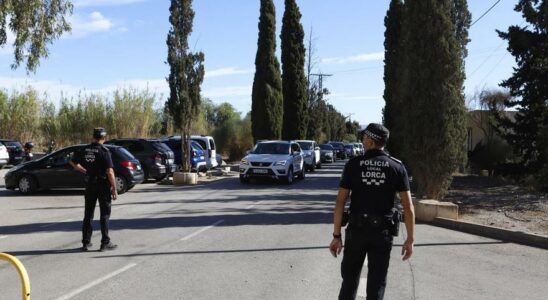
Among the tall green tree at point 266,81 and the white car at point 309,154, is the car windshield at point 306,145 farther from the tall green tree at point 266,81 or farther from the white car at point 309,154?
the tall green tree at point 266,81

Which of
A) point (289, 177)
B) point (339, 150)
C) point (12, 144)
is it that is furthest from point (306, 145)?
point (339, 150)

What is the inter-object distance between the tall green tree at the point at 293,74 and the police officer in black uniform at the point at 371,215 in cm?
3624

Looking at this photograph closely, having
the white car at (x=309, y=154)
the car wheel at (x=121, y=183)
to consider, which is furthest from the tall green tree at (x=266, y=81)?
the car wheel at (x=121, y=183)

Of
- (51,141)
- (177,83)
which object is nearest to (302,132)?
(51,141)

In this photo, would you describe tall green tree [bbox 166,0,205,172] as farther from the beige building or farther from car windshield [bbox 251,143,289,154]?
the beige building

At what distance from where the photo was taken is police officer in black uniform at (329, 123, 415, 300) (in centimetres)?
416

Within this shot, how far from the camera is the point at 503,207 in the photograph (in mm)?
13430

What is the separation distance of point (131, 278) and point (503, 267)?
504cm

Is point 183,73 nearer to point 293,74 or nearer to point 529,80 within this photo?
point 529,80

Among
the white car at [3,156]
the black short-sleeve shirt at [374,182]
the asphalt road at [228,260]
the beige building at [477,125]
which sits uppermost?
the beige building at [477,125]

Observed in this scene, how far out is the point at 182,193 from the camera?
1697 cm

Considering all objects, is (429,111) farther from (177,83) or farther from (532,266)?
(177,83)

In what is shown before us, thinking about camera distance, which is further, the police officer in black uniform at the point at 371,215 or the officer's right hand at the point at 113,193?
the officer's right hand at the point at 113,193

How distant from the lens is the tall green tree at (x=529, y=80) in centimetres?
2050
